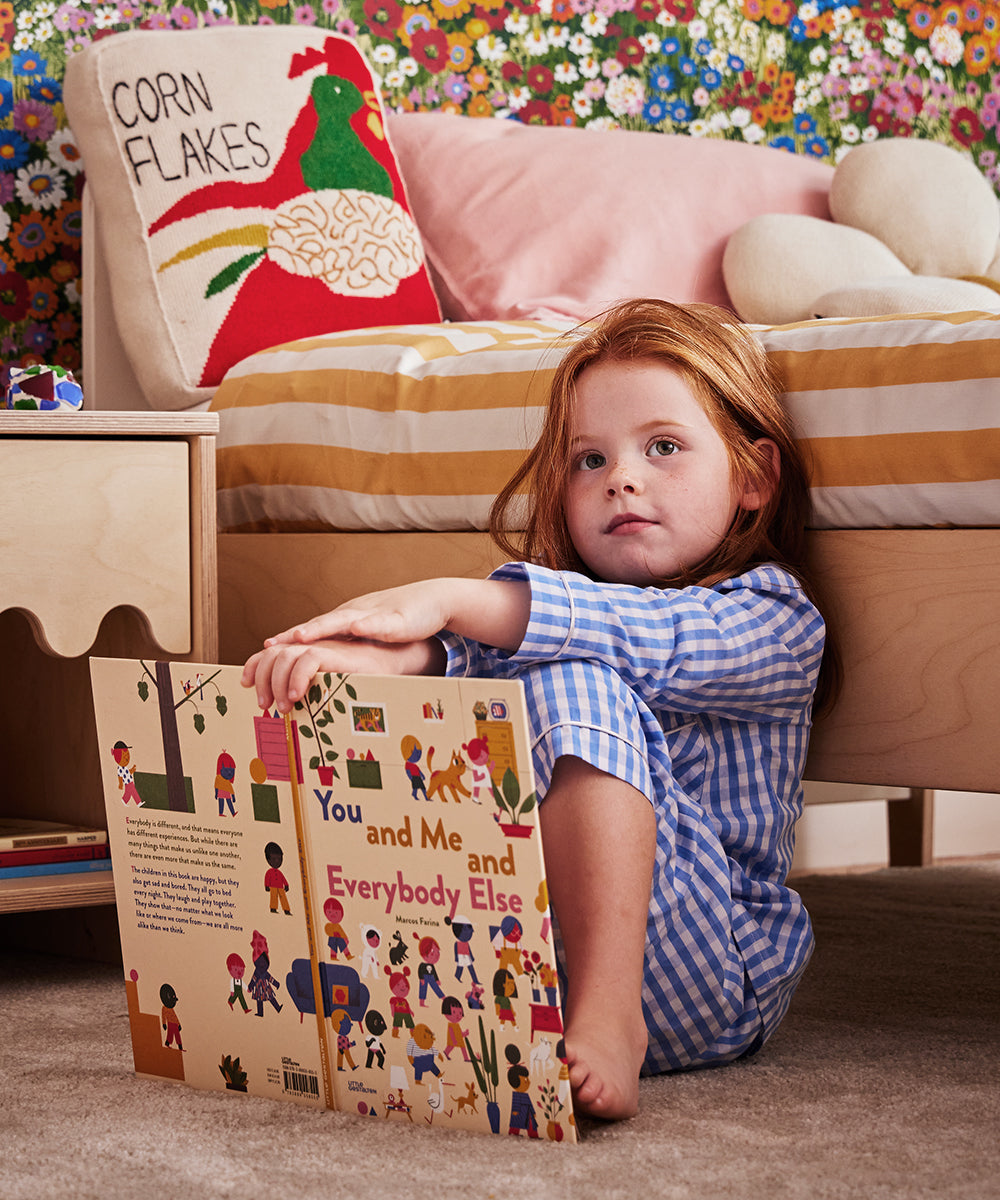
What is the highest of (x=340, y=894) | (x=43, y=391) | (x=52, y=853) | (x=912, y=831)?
(x=43, y=391)

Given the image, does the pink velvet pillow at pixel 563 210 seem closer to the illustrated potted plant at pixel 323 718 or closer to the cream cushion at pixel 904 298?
the cream cushion at pixel 904 298

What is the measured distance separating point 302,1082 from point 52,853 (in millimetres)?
475

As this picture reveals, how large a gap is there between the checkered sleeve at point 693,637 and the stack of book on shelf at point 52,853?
→ 527 mm

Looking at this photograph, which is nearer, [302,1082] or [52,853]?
[302,1082]

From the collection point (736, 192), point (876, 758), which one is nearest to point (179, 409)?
point (736, 192)

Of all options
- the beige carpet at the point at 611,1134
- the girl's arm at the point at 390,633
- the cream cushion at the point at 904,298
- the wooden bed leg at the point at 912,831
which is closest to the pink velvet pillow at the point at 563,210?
the cream cushion at the point at 904,298

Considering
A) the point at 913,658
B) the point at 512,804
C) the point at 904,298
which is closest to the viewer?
the point at 512,804

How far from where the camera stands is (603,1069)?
29.5 inches

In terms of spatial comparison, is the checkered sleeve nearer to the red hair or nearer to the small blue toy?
the red hair

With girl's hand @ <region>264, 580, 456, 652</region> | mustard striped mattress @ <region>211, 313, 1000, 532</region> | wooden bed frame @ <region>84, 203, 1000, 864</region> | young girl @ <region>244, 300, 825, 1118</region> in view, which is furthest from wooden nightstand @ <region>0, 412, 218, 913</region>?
wooden bed frame @ <region>84, 203, 1000, 864</region>

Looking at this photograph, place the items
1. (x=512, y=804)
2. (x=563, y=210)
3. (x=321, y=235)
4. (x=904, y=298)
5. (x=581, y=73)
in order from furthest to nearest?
1. (x=581, y=73)
2. (x=563, y=210)
3. (x=321, y=235)
4. (x=904, y=298)
5. (x=512, y=804)

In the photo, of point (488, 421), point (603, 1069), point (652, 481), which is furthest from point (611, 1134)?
point (488, 421)

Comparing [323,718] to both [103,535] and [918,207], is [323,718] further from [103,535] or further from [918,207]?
[918,207]

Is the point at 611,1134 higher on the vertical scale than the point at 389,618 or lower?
lower
